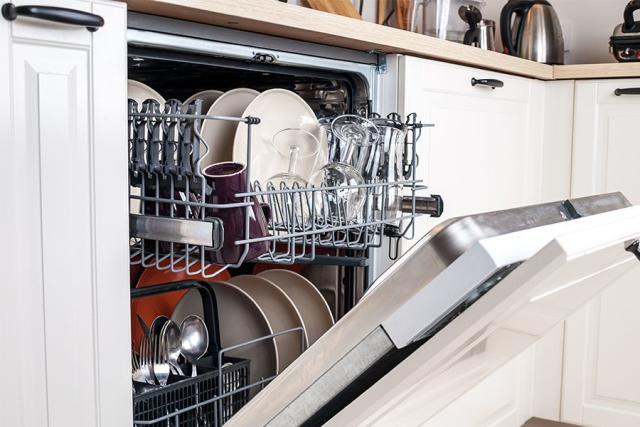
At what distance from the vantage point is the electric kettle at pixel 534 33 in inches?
93.2

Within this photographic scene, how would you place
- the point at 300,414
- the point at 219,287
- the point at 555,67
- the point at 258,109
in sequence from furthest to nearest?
1. the point at 555,67
2. the point at 219,287
3. the point at 258,109
4. the point at 300,414

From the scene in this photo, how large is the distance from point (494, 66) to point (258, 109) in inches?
28.2

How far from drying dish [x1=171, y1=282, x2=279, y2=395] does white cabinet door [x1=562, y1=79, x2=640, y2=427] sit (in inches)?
43.4

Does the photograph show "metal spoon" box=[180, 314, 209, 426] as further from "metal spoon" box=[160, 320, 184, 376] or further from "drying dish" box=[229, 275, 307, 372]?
"drying dish" box=[229, 275, 307, 372]

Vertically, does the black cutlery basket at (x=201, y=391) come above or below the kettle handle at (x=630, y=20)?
below

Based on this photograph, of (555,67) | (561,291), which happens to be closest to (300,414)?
(561,291)

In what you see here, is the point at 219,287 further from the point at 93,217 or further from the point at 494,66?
the point at 494,66

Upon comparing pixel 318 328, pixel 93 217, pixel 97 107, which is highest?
pixel 97 107

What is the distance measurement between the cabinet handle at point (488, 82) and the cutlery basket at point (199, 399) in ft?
2.69

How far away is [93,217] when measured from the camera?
0.92 m

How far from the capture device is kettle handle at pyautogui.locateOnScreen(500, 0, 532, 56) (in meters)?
2.35

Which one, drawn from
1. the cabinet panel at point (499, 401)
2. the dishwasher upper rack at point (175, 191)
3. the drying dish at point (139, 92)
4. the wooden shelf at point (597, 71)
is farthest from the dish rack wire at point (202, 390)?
the wooden shelf at point (597, 71)

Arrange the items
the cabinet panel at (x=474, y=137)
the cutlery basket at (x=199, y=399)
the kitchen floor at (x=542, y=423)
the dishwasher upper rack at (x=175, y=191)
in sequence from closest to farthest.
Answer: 1. the dishwasher upper rack at (x=175, y=191)
2. the cutlery basket at (x=199, y=399)
3. the cabinet panel at (x=474, y=137)
4. the kitchen floor at (x=542, y=423)

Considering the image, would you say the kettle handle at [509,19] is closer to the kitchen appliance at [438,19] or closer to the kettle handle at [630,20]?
the kitchen appliance at [438,19]
